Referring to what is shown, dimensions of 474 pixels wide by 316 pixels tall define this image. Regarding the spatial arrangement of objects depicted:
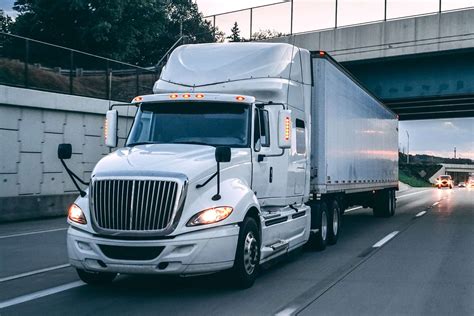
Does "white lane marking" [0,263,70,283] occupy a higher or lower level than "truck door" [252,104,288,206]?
lower

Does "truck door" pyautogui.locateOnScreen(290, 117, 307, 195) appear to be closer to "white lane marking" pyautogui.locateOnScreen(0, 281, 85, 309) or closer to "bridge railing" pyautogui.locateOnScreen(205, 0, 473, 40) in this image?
"white lane marking" pyautogui.locateOnScreen(0, 281, 85, 309)

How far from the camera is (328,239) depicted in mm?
13945

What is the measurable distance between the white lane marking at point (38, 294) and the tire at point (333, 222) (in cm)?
619

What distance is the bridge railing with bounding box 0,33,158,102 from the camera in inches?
807

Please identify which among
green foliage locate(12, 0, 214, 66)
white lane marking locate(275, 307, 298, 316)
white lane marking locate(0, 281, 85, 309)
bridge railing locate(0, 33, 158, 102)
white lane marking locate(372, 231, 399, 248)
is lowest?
white lane marking locate(372, 231, 399, 248)

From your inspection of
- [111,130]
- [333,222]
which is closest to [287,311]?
[111,130]

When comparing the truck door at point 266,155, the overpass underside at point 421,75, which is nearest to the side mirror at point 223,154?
the truck door at point 266,155

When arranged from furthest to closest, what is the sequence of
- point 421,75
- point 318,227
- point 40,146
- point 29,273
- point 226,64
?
1. point 421,75
2. point 40,146
3. point 318,227
4. point 226,64
5. point 29,273

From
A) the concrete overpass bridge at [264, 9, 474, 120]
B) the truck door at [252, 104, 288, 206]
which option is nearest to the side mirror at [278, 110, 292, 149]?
the truck door at [252, 104, 288, 206]

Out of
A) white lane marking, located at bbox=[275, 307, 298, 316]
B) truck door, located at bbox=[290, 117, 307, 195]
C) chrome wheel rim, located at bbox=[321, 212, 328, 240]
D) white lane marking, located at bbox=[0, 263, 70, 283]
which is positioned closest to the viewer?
white lane marking, located at bbox=[275, 307, 298, 316]

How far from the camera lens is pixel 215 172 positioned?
8.52 m

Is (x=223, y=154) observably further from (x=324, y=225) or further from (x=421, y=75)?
(x=421, y=75)

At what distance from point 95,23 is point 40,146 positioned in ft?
100

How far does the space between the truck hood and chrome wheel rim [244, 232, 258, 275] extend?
3.31 ft
